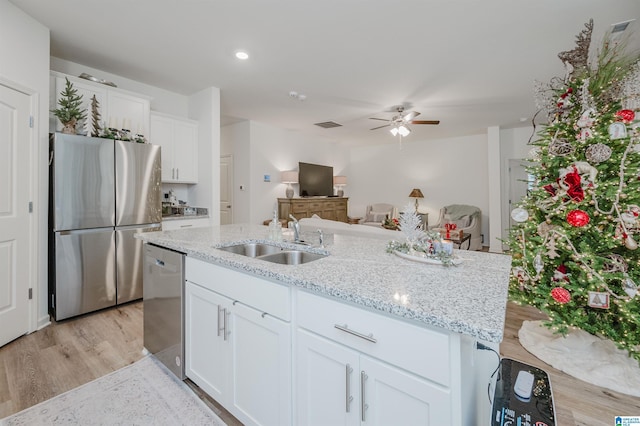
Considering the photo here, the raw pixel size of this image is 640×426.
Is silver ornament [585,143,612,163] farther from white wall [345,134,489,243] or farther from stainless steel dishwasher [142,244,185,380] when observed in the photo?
white wall [345,134,489,243]

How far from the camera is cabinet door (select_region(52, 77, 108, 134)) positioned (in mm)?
2871

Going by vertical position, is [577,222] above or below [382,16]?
below

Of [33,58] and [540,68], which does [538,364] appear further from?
[33,58]

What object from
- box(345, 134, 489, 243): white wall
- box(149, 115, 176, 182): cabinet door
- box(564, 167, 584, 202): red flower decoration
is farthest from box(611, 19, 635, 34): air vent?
box(149, 115, 176, 182): cabinet door

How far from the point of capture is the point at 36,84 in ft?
8.18

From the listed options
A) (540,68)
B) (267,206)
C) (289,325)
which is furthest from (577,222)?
(267,206)

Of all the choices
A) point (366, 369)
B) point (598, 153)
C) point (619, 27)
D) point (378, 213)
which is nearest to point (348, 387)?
point (366, 369)

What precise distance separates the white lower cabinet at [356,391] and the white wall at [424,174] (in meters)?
6.38

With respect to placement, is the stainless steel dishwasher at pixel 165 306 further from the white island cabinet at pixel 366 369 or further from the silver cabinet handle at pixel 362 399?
the silver cabinet handle at pixel 362 399

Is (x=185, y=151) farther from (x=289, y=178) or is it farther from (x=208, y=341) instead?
(x=208, y=341)

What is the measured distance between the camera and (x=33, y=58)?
8.09 ft

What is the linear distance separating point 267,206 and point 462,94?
12.9 feet

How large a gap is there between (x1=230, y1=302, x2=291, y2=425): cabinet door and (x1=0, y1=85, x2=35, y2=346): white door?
2.20m

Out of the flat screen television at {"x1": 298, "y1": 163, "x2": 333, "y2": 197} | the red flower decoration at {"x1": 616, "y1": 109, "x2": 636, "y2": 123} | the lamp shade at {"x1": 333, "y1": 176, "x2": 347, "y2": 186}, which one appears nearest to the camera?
the red flower decoration at {"x1": 616, "y1": 109, "x2": 636, "y2": 123}
